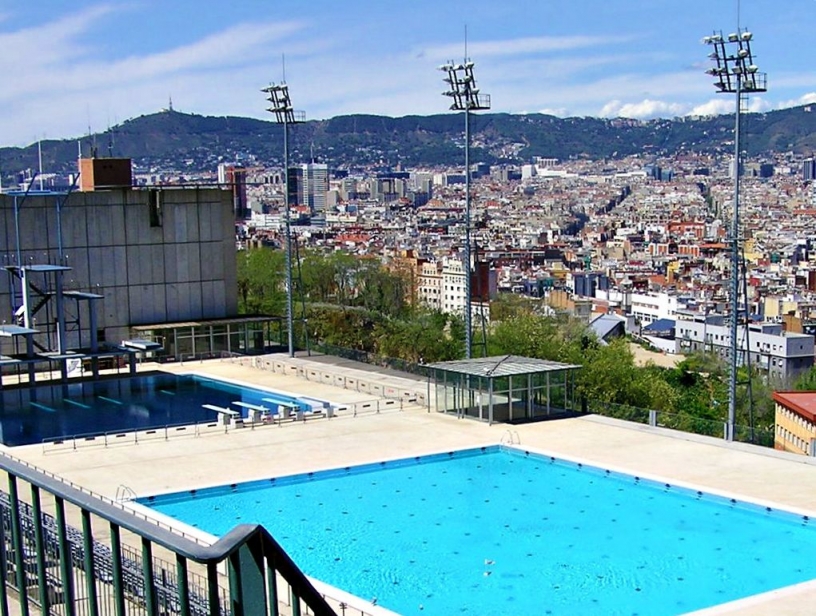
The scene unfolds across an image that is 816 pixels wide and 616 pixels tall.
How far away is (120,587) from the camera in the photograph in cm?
452

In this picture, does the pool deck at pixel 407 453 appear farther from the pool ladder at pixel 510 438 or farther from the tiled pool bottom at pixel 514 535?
the tiled pool bottom at pixel 514 535

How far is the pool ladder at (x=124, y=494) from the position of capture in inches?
585

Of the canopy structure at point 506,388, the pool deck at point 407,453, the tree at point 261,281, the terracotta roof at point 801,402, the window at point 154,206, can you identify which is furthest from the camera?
the tree at point 261,281

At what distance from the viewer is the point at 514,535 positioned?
13.7 metres

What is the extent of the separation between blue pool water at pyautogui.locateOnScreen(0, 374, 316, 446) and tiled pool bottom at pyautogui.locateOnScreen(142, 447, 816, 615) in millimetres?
6304

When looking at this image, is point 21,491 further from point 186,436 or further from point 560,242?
point 560,242

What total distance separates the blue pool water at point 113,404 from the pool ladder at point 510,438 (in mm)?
4924

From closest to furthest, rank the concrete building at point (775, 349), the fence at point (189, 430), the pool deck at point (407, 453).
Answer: the pool deck at point (407, 453), the fence at point (189, 430), the concrete building at point (775, 349)

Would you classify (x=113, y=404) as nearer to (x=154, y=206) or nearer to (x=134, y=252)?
(x=134, y=252)

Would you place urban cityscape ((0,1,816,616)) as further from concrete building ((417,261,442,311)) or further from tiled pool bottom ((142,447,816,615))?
concrete building ((417,261,442,311))

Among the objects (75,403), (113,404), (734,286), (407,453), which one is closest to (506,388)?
(407,453)

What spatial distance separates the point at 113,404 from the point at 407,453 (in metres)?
9.00

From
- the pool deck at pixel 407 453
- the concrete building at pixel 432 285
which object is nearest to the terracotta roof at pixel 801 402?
the pool deck at pixel 407 453

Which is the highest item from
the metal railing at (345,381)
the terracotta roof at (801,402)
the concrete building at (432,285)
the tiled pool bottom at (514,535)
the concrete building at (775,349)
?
the tiled pool bottom at (514,535)
